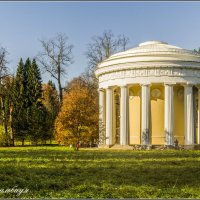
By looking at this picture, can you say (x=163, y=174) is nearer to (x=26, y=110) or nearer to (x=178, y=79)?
(x=178, y=79)

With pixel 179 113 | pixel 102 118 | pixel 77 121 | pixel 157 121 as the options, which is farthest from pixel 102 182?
pixel 102 118

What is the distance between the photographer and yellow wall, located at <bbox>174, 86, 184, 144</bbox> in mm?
41062

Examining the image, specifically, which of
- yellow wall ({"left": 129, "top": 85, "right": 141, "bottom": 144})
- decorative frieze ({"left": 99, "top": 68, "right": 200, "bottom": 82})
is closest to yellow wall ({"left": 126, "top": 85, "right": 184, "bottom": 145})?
yellow wall ({"left": 129, "top": 85, "right": 141, "bottom": 144})

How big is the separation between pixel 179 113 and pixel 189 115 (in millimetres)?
2304

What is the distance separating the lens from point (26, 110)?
59.1 meters

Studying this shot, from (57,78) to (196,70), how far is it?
2237cm

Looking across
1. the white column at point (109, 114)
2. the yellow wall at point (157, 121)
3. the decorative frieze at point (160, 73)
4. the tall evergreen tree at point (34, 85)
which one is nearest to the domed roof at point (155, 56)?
the decorative frieze at point (160, 73)

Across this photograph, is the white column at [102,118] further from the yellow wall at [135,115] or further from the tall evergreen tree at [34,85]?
the tall evergreen tree at [34,85]

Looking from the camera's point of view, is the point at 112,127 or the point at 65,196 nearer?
the point at 65,196

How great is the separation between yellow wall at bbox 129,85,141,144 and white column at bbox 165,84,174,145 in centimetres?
433

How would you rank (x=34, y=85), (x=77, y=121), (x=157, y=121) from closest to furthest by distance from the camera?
(x=77, y=121)
(x=157, y=121)
(x=34, y=85)

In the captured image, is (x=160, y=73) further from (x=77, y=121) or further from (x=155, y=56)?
(x=77, y=121)

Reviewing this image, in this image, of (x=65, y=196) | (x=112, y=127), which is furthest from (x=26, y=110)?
(x=65, y=196)

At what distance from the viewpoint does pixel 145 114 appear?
39.2 meters
